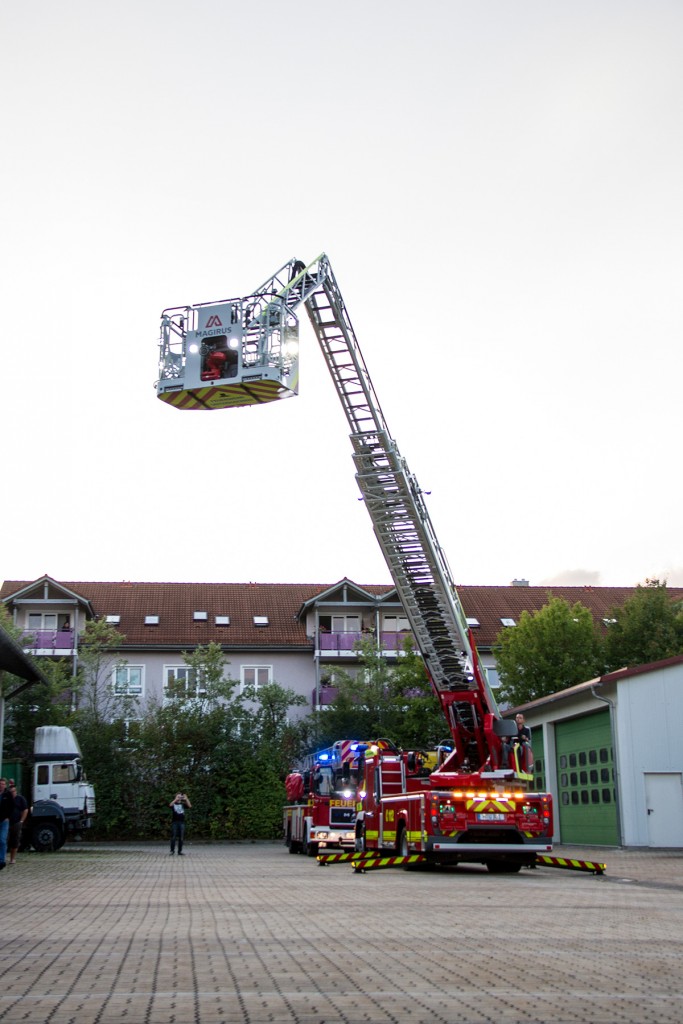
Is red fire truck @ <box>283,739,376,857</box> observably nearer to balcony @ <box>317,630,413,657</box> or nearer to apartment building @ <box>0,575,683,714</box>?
apartment building @ <box>0,575,683,714</box>

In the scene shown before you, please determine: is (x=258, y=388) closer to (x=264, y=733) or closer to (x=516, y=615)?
(x=264, y=733)

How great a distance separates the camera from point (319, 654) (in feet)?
174

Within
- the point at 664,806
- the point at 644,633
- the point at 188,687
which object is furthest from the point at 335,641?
the point at 664,806

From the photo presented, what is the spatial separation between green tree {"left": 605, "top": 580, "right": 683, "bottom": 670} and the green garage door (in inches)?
357

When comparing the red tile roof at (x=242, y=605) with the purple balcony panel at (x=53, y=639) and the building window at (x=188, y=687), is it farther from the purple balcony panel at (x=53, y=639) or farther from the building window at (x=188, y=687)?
the building window at (x=188, y=687)

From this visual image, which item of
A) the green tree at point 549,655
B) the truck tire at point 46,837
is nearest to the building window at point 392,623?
the green tree at point 549,655

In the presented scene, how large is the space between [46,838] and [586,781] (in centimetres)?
1456

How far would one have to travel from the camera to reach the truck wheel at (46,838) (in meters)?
33.1

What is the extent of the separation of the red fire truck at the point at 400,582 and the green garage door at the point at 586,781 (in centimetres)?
955

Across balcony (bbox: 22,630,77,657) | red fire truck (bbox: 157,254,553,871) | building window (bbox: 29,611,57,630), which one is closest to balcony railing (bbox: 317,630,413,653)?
balcony (bbox: 22,630,77,657)

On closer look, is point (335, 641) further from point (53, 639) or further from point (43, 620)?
point (43, 620)

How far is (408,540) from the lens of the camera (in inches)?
843

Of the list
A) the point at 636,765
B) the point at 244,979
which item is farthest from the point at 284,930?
the point at 636,765

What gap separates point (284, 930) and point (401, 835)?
420 inches
